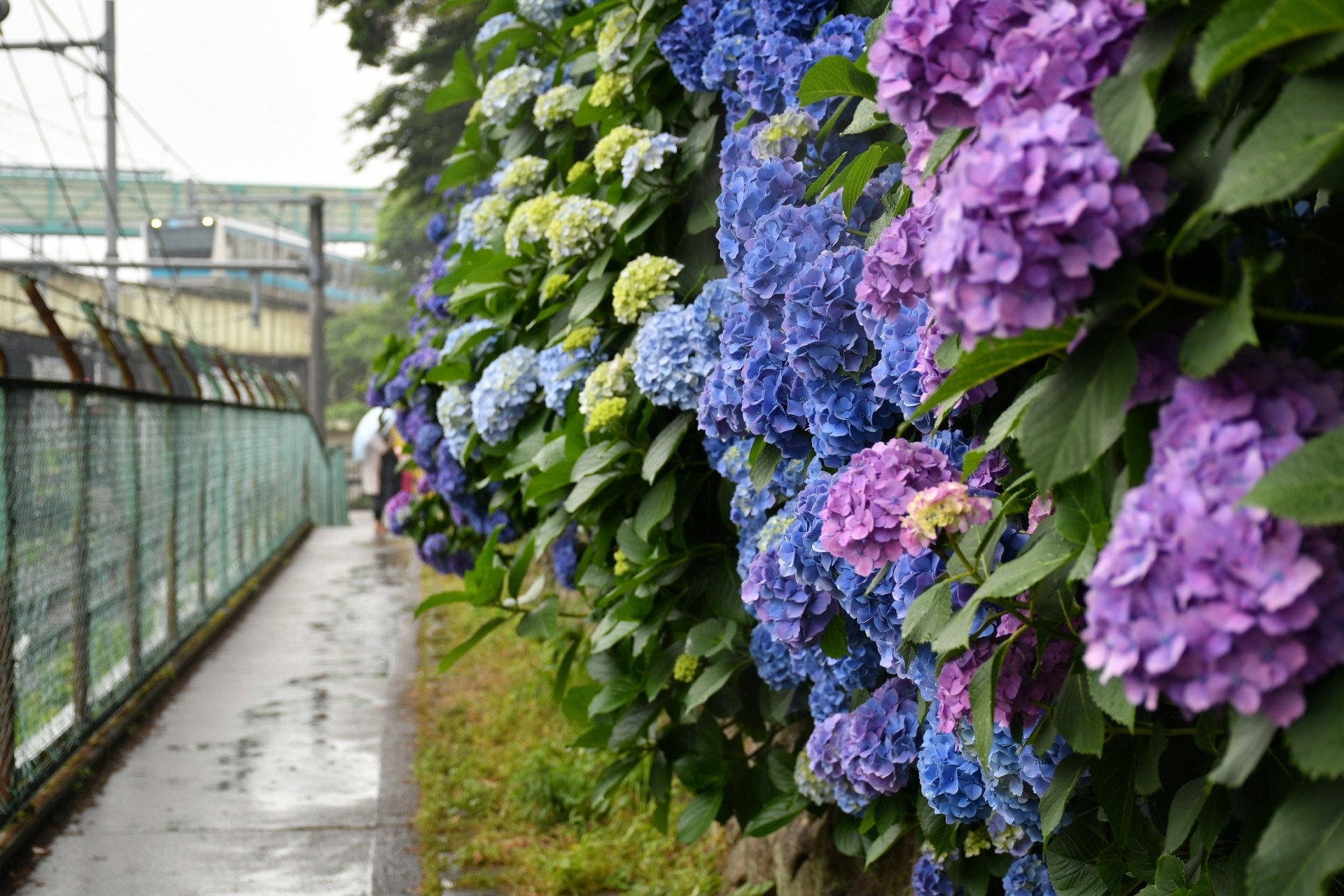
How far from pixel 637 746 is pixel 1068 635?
1957 mm

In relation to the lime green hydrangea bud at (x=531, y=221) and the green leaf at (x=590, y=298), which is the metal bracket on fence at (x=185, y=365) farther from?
the green leaf at (x=590, y=298)

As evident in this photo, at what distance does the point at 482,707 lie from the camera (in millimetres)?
6145

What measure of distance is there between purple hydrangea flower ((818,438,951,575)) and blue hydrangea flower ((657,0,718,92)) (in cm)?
143

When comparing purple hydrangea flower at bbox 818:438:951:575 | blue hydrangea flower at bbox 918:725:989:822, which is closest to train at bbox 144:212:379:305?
blue hydrangea flower at bbox 918:725:989:822

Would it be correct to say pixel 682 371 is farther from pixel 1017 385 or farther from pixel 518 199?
pixel 518 199

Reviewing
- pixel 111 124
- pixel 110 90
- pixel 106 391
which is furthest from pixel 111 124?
pixel 106 391

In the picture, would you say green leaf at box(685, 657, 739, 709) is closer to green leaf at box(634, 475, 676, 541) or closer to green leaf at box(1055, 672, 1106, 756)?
green leaf at box(634, 475, 676, 541)

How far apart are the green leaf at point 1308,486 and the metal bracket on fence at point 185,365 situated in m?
7.66

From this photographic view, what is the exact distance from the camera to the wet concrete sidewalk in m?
3.97

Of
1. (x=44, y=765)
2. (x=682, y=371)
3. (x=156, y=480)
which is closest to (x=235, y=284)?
(x=156, y=480)

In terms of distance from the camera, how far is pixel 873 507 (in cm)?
148

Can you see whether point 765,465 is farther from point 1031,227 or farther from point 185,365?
point 185,365

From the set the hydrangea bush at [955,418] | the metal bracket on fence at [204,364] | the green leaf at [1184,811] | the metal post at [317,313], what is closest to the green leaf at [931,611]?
the hydrangea bush at [955,418]

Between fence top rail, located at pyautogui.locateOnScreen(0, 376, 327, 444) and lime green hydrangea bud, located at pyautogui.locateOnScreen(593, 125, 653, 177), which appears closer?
lime green hydrangea bud, located at pyautogui.locateOnScreen(593, 125, 653, 177)
